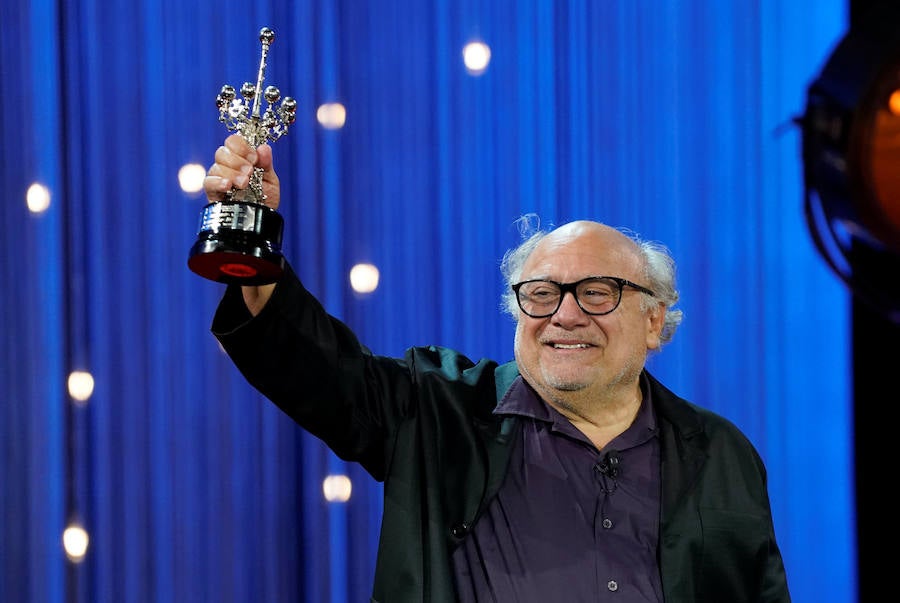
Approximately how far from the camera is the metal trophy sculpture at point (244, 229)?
4.69 feet

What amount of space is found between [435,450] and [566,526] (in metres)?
0.29

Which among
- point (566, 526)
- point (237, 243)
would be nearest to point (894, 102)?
point (237, 243)

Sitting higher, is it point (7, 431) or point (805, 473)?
point (7, 431)

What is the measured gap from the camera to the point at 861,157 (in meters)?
0.76

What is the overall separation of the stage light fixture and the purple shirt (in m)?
1.06

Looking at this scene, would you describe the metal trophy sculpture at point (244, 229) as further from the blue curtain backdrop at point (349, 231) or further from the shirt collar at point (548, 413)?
the blue curtain backdrop at point (349, 231)

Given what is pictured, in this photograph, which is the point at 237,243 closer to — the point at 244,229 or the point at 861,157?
the point at 244,229

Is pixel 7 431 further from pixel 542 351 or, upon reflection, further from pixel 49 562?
pixel 542 351

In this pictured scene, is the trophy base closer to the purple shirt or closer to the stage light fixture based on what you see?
the purple shirt

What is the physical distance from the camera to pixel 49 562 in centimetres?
230

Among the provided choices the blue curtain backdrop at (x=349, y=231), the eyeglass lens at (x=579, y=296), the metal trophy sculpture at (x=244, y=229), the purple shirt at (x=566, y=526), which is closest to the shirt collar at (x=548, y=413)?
the purple shirt at (x=566, y=526)

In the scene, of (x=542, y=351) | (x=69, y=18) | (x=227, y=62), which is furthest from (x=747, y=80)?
(x=69, y=18)

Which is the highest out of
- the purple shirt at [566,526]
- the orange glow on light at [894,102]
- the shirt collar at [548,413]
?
the orange glow on light at [894,102]

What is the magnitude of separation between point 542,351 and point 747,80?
1.03 metres
